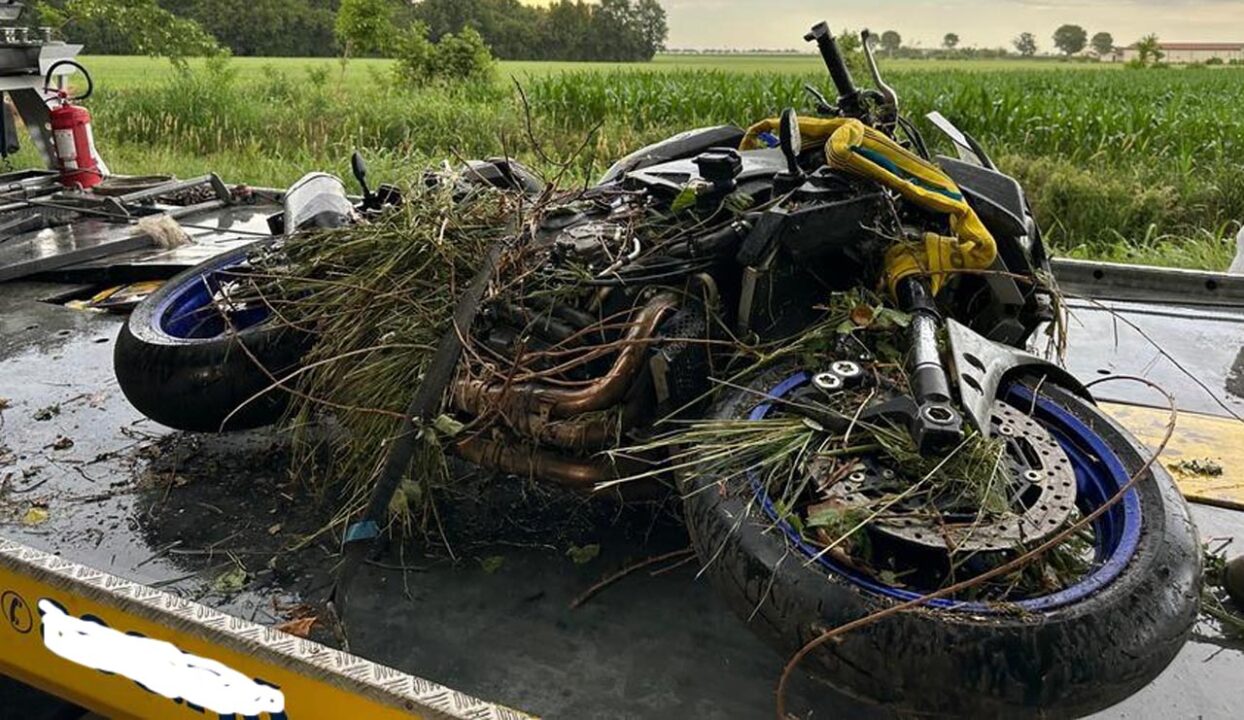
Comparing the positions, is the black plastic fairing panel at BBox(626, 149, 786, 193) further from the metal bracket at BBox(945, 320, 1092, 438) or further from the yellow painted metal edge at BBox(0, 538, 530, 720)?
the yellow painted metal edge at BBox(0, 538, 530, 720)

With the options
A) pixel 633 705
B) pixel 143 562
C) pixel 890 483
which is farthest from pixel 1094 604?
pixel 143 562

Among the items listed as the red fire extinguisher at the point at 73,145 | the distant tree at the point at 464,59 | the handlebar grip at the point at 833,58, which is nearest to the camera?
the handlebar grip at the point at 833,58

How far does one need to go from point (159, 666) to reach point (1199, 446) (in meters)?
2.82

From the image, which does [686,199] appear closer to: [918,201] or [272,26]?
[918,201]

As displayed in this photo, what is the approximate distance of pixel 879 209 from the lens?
254 centimetres

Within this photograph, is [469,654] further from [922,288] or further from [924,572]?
[922,288]

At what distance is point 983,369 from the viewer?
2.22 m

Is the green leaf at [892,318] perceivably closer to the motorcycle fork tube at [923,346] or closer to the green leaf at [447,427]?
the motorcycle fork tube at [923,346]

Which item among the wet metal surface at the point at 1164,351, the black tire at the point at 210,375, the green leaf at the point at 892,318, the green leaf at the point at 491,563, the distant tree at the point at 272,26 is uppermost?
the green leaf at the point at 892,318

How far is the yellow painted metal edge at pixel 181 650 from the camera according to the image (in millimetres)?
1643

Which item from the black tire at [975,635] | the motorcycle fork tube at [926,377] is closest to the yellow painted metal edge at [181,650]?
the black tire at [975,635]

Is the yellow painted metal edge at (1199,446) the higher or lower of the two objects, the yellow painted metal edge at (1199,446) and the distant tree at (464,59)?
the higher

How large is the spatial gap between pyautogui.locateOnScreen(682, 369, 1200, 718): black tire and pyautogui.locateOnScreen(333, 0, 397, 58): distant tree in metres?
23.1

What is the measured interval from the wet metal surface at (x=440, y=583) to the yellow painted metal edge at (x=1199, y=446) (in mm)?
101
